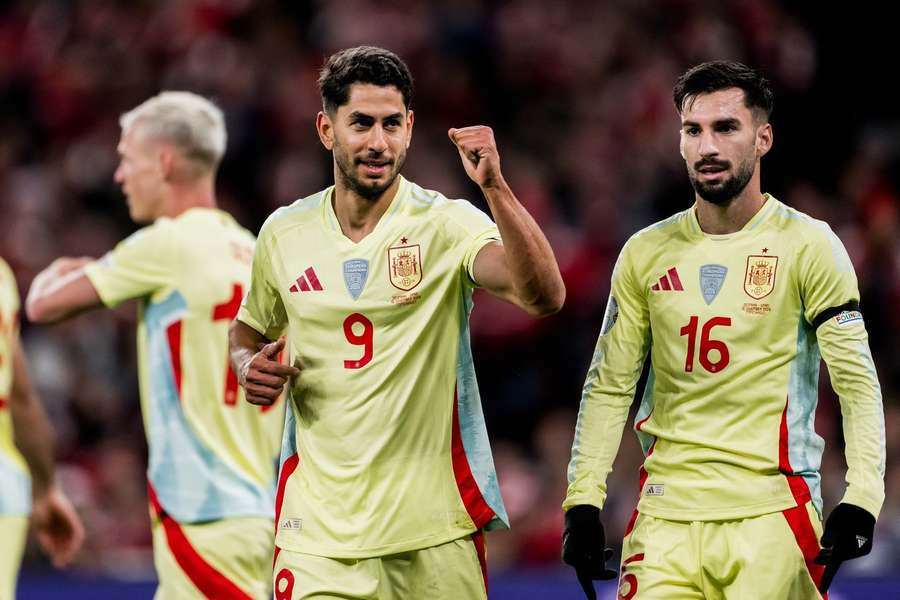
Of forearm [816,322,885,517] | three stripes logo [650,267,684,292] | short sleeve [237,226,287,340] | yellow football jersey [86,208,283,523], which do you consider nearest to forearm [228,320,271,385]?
short sleeve [237,226,287,340]

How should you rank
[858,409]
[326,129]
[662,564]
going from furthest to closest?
1. [326,129]
2. [662,564]
3. [858,409]

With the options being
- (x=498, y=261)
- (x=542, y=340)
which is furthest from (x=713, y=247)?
(x=542, y=340)

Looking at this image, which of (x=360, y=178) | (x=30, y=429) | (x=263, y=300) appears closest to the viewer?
(x=360, y=178)

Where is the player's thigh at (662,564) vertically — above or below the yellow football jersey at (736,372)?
below

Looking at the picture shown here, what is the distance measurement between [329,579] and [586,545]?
79 centimetres

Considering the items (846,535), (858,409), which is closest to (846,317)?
(858,409)

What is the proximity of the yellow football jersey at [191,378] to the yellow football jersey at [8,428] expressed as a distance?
0.45 metres

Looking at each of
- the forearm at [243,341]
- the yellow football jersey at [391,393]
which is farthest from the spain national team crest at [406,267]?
the forearm at [243,341]

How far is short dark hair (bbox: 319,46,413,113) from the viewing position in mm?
4777

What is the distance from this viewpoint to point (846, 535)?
4449mm

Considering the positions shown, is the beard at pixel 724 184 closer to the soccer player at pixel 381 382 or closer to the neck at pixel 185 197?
the soccer player at pixel 381 382

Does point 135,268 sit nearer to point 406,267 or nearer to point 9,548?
point 9,548

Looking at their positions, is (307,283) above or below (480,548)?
above

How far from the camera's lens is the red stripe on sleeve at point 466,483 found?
4.75m
